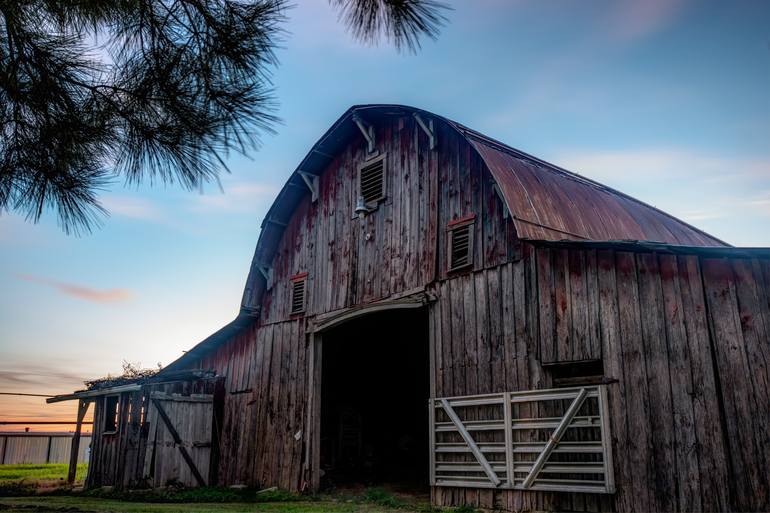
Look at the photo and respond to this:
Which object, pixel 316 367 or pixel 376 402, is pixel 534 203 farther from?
pixel 376 402

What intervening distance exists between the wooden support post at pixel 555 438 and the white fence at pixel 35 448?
27686 mm

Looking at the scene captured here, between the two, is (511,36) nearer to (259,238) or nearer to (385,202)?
(385,202)

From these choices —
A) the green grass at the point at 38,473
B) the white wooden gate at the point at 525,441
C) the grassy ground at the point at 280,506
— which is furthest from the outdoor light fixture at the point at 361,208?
the green grass at the point at 38,473

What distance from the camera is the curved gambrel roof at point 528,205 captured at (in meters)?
11.2

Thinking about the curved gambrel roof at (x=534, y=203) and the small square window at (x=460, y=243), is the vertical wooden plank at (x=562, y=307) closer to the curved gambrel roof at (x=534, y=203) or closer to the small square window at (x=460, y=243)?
the curved gambrel roof at (x=534, y=203)

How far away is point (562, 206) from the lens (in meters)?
12.2

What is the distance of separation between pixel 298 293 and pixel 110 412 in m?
6.90

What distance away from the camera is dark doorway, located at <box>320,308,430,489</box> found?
56.9 feet

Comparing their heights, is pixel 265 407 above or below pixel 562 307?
below

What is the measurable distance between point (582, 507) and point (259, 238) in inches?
406

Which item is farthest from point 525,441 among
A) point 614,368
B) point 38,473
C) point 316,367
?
point 38,473

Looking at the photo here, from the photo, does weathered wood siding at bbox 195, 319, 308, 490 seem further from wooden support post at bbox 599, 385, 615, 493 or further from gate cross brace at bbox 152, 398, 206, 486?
wooden support post at bbox 599, 385, 615, 493

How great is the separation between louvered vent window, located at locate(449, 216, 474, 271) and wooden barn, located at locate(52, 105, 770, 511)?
0.05 meters

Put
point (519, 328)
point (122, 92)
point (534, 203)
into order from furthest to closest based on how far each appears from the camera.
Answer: point (534, 203) → point (519, 328) → point (122, 92)
